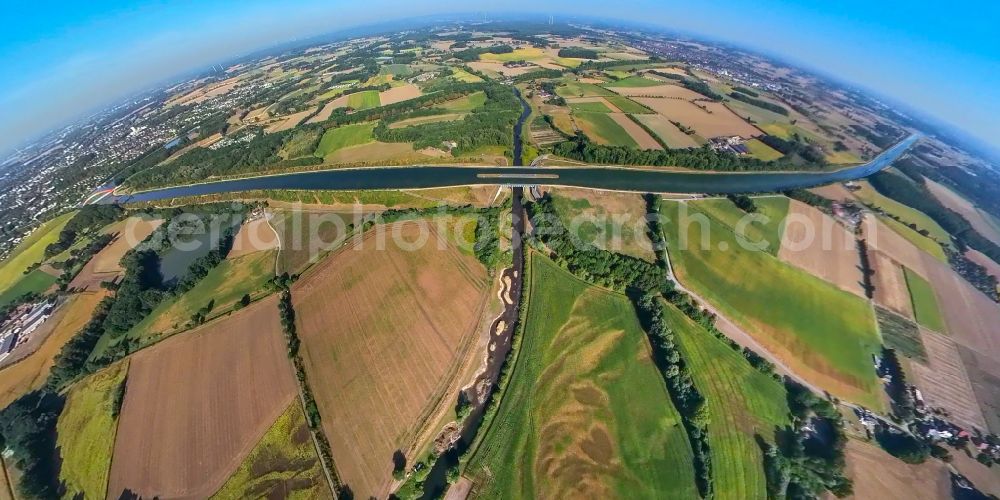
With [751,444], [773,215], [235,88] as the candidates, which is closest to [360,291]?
[751,444]

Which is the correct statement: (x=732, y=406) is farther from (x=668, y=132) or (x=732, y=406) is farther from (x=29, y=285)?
(x=29, y=285)

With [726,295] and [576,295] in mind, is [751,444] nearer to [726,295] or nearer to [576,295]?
[726,295]

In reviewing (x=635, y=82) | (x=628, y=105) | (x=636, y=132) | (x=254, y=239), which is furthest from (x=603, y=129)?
(x=254, y=239)

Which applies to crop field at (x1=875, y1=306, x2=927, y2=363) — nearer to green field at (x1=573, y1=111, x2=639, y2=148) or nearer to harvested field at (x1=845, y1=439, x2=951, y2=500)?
harvested field at (x1=845, y1=439, x2=951, y2=500)

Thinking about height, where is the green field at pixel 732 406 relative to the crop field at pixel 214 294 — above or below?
below

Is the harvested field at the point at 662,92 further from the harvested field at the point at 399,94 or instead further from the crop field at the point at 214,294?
the crop field at the point at 214,294

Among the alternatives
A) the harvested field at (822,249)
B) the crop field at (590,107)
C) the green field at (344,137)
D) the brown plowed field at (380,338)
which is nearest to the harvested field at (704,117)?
the crop field at (590,107)
